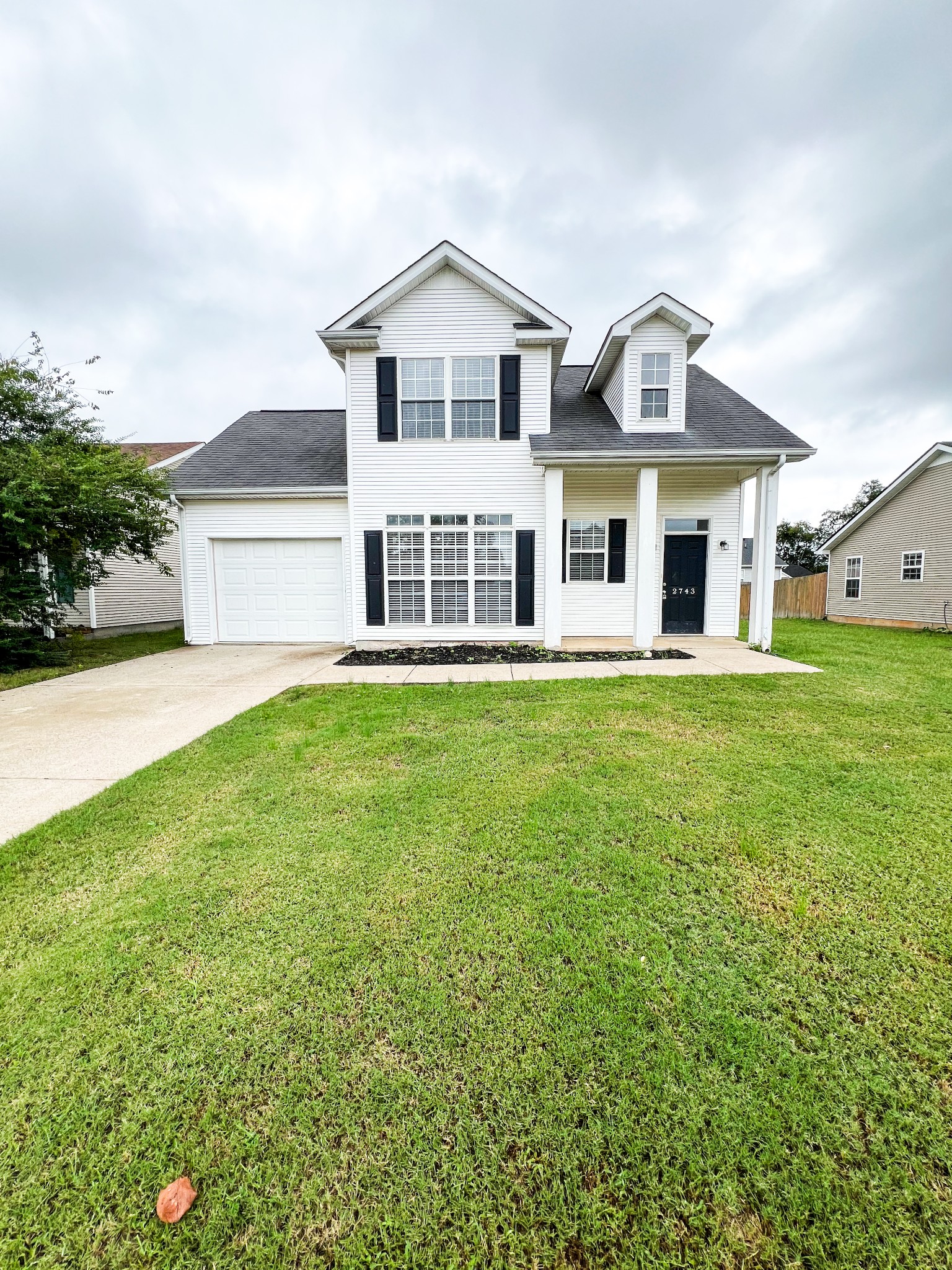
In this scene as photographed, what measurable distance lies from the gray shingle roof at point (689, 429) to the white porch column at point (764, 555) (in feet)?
1.99

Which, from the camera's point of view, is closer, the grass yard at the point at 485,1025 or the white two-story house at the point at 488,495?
the grass yard at the point at 485,1025

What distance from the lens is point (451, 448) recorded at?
9945 millimetres

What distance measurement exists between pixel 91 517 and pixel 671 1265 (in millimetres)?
10982

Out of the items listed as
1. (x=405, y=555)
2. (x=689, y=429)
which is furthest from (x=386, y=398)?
(x=689, y=429)

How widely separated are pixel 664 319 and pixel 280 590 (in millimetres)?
9231

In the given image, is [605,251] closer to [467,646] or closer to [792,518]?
[467,646]

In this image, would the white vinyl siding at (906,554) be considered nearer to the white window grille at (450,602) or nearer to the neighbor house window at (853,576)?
the neighbor house window at (853,576)

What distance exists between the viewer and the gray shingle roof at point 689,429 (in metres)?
9.22

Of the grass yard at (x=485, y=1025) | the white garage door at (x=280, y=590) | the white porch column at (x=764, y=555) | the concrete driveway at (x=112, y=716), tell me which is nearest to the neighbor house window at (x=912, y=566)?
the white porch column at (x=764, y=555)

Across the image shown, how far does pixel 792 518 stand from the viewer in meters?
48.8

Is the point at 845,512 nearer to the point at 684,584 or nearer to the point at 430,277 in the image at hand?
the point at 684,584

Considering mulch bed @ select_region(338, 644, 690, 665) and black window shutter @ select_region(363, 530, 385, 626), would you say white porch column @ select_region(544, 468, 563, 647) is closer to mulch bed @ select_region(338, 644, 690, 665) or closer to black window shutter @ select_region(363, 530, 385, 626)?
mulch bed @ select_region(338, 644, 690, 665)

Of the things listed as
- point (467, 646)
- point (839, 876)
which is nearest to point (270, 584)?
point (467, 646)

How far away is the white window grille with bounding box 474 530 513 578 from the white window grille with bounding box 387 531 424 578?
1.11 m
